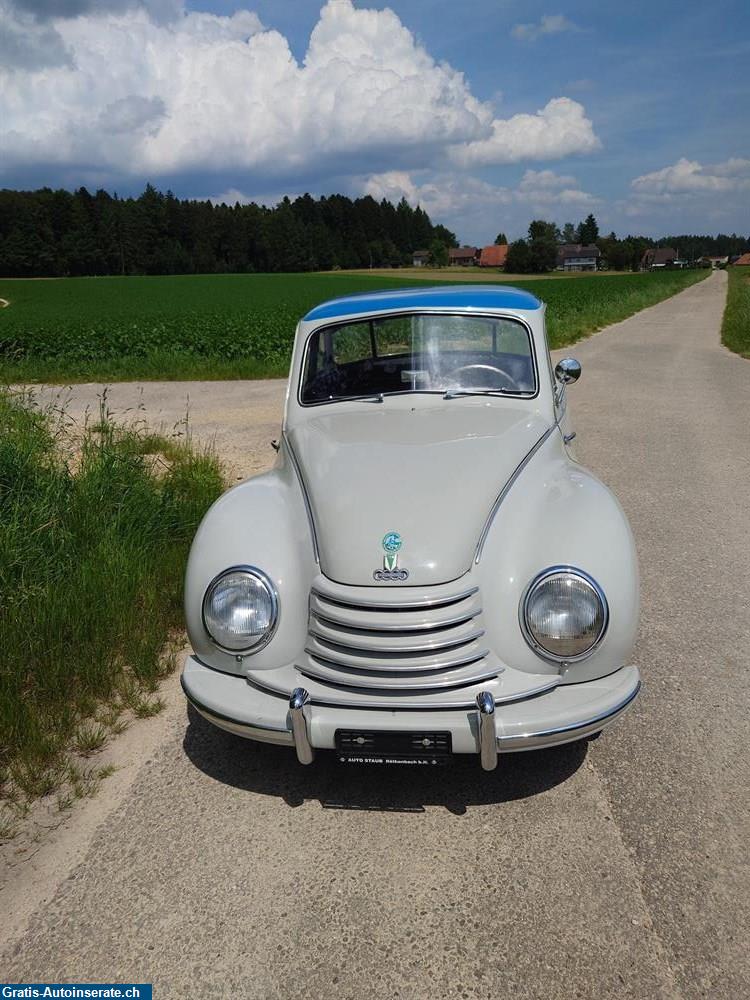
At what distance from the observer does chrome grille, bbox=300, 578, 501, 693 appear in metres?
2.53

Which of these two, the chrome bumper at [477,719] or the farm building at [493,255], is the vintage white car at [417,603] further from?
the farm building at [493,255]

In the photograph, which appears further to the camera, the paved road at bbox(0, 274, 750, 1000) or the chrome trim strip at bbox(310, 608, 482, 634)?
the chrome trim strip at bbox(310, 608, 482, 634)

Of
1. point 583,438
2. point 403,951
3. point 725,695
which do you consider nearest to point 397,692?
point 403,951

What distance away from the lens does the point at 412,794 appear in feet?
9.32

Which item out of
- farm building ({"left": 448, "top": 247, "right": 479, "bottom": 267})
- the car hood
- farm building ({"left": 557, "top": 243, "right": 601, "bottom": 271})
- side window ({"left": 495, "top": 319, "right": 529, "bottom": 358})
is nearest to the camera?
the car hood

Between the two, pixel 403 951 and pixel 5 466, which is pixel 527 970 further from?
pixel 5 466

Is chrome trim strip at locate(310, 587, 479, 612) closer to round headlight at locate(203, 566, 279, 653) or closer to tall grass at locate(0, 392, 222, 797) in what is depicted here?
round headlight at locate(203, 566, 279, 653)

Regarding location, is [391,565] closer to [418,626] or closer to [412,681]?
[418,626]

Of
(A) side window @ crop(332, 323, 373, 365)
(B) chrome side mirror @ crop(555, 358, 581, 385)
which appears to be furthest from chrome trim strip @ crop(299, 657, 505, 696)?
(B) chrome side mirror @ crop(555, 358, 581, 385)

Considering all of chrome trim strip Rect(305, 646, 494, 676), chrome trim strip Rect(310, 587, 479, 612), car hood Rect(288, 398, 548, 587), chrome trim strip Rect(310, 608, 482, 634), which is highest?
car hood Rect(288, 398, 548, 587)

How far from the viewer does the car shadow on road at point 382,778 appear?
2803mm

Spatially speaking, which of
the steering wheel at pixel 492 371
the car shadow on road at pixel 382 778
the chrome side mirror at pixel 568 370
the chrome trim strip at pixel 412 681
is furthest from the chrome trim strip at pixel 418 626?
the chrome side mirror at pixel 568 370

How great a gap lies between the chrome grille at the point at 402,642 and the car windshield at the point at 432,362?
62.2 inches

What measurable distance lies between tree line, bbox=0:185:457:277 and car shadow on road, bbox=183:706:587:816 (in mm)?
89340
